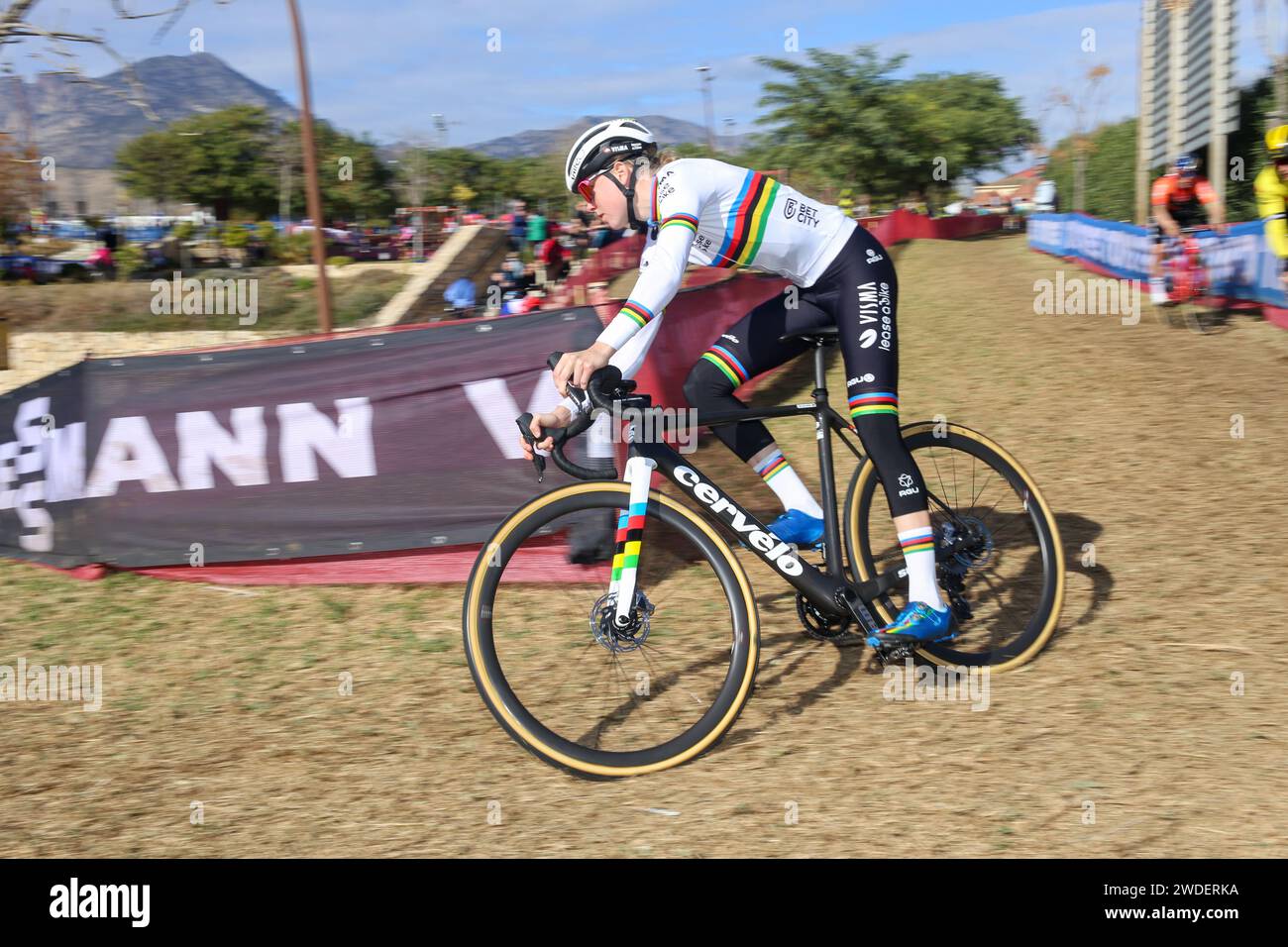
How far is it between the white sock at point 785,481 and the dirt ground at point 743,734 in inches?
8.8

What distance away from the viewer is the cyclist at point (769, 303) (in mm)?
3971

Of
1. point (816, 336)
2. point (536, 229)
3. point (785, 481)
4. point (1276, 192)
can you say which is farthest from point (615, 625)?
→ point (536, 229)

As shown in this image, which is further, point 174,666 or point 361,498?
point 361,498

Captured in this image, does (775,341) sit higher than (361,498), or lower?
higher

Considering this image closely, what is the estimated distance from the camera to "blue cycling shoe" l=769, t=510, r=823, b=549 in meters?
4.52

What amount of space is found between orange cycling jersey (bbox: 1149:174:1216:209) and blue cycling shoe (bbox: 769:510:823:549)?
442 inches

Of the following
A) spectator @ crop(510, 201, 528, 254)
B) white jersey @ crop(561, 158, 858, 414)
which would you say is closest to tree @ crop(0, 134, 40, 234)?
spectator @ crop(510, 201, 528, 254)

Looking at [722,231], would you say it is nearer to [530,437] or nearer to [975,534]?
[530,437]

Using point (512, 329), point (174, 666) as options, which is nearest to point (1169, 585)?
point (512, 329)

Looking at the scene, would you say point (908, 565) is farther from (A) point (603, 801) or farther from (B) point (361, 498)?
(B) point (361, 498)

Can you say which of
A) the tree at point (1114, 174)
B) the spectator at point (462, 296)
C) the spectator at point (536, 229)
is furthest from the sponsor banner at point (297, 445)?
the tree at point (1114, 174)

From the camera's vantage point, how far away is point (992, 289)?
18.1 m

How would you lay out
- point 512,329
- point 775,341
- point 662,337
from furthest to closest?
point 662,337 → point 512,329 → point 775,341
